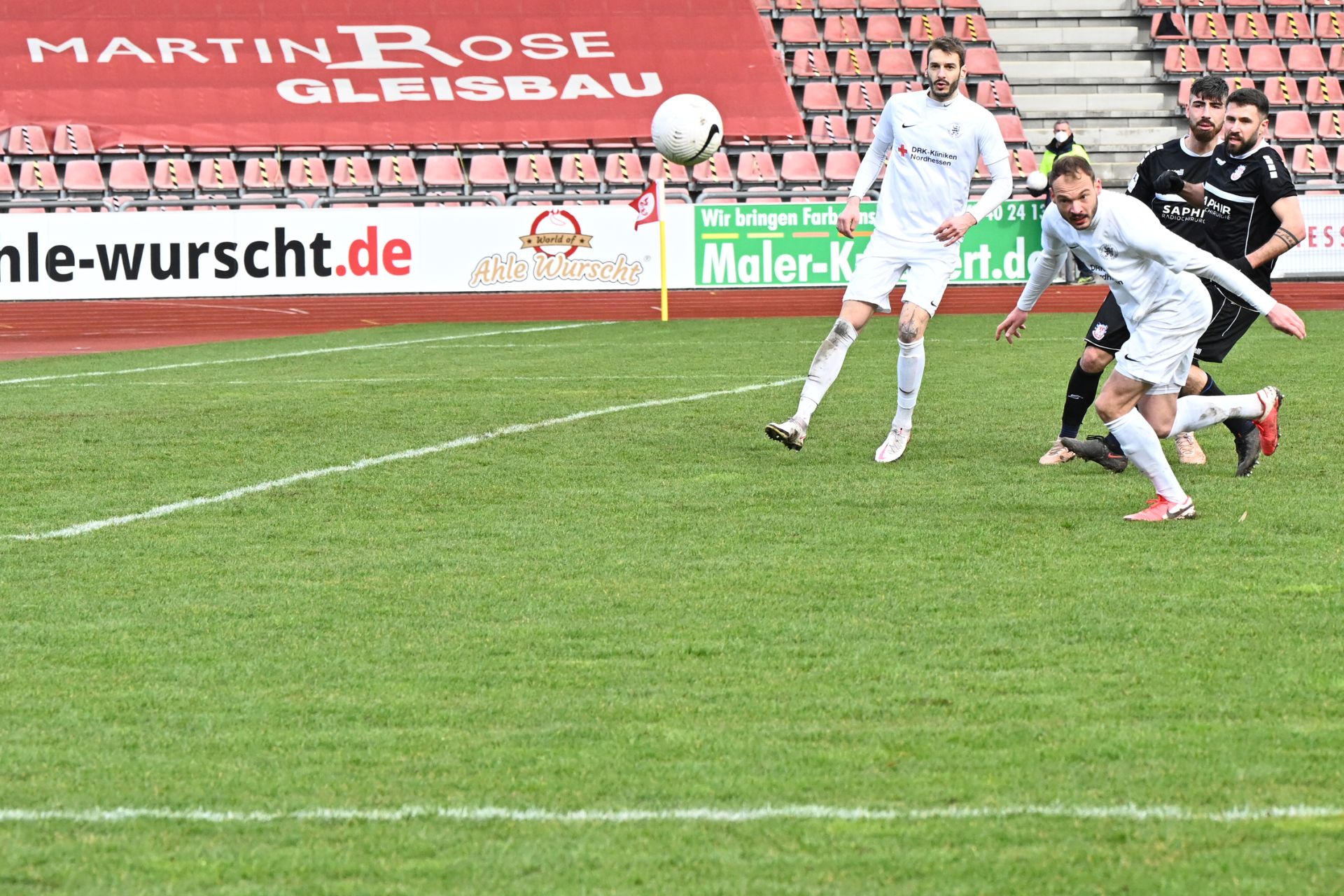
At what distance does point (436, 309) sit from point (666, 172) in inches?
245

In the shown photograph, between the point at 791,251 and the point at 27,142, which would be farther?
the point at 27,142

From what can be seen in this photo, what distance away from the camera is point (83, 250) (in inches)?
891

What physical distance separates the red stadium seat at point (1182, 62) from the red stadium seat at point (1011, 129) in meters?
3.49

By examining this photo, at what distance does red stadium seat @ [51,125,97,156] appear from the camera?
27.9 m

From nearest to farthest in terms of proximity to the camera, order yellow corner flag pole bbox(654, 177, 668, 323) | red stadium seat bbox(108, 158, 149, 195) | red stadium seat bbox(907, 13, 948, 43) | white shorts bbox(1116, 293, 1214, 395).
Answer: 1. white shorts bbox(1116, 293, 1214, 395)
2. yellow corner flag pole bbox(654, 177, 668, 323)
3. red stadium seat bbox(108, 158, 149, 195)
4. red stadium seat bbox(907, 13, 948, 43)

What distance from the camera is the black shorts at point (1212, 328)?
334 inches

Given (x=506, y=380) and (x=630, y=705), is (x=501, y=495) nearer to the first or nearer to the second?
(x=630, y=705)

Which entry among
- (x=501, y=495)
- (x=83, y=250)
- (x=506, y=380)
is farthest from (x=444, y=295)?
(x=501, y=495)

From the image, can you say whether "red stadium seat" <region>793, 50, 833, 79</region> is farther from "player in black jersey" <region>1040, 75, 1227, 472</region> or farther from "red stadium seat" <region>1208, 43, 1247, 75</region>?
"player in black jersey" <region>1040, 75, 1227, 472</region>

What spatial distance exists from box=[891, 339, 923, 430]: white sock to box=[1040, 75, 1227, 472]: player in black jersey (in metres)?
0.65

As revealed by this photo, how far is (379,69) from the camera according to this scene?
2945 centimetres

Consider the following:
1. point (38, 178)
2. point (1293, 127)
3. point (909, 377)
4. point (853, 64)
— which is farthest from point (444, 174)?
point (909, 377)

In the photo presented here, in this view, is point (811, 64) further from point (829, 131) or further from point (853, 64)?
point (829, 131)

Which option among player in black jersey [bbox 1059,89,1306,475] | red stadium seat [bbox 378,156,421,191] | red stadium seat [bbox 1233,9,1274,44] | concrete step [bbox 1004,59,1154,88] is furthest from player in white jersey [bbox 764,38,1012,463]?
red stadium seat [bbox 1233,9,1274,44]
